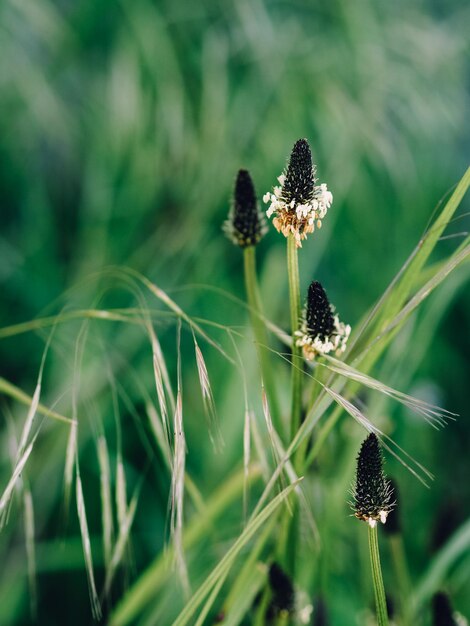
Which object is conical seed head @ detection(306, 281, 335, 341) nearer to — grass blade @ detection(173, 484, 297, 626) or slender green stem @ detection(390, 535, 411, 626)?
grass blade @ detection(173, 484, 297, 626)

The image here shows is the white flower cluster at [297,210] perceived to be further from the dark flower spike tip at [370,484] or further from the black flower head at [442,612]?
the black flower head at [442,612]

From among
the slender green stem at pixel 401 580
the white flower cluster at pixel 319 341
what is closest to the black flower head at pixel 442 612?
the slender green stem at pixel 401 580

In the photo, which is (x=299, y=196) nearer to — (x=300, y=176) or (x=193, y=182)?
(x=300, y=176)

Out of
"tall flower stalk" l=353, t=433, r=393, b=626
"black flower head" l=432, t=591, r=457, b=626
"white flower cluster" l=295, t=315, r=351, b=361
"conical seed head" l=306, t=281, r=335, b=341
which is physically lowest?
"black flower head" l=432, t=591, r=457, b=626

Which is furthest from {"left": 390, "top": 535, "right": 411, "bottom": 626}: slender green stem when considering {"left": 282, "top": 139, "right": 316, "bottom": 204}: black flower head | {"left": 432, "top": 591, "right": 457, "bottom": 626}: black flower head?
{"left": 282, "top": 139, "right": 316, "bottom": 204}: black flower head

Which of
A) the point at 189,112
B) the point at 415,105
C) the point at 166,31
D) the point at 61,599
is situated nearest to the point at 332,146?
the point at 415,105

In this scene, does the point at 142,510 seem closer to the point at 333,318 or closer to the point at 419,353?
the point at 419,353
